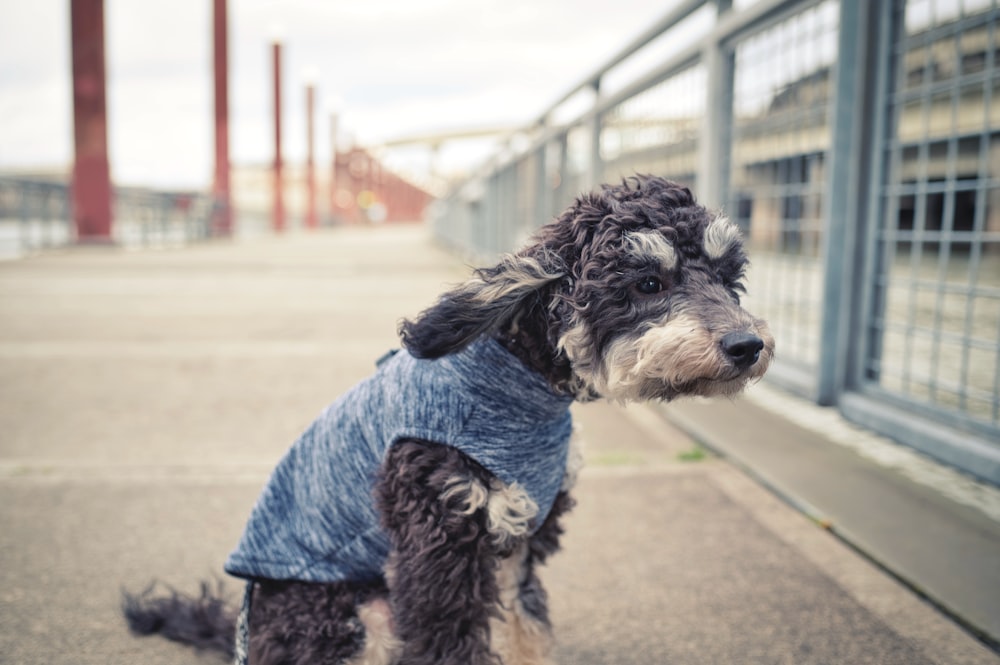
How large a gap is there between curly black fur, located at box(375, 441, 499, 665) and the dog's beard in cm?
36

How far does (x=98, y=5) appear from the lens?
17.1 meters

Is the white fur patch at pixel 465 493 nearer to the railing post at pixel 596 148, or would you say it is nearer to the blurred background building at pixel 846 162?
the blurred background building at pixel 846 162

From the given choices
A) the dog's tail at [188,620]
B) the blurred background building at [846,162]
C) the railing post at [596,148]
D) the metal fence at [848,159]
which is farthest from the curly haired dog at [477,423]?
the railing post at [596,148]

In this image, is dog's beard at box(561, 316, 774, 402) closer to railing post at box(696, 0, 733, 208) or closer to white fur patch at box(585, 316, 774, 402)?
white fur patch at box(585, 316, 774, 402)

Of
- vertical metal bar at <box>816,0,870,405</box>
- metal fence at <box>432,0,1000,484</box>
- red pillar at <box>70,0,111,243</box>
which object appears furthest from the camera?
red pillar at <box>70,0,111,243</box>

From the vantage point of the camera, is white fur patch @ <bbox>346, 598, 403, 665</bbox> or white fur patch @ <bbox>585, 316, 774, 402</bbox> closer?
white fur patch @ <bbox>585, 316, 774, 402</bbox>

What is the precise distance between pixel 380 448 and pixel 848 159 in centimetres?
294

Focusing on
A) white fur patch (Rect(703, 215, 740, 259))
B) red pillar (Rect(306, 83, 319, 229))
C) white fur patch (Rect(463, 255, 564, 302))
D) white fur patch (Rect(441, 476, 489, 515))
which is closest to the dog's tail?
white fur patch (Rect(441, 476, 489, 515))

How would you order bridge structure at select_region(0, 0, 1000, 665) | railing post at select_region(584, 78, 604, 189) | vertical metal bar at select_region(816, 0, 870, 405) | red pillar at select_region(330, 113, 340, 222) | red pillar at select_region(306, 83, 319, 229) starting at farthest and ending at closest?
1. red pillar at select_region(330, 113, 340, 222)
2. red pillar at select_region(306, 83, 319, 229)
3. railing post at select_region(584, 78, 604, 189)
4. vertical metal bar at select_region(816, 0, 870, 405)
5. bridge structure at select_region(0, 0, 1000, 665)

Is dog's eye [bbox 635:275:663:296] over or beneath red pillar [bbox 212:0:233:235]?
beneath

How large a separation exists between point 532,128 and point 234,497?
729cm

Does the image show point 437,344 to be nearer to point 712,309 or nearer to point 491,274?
point 491,274

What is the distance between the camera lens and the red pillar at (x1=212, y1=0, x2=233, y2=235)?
27234 millimetres

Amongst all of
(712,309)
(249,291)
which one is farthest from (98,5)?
(712,309)
